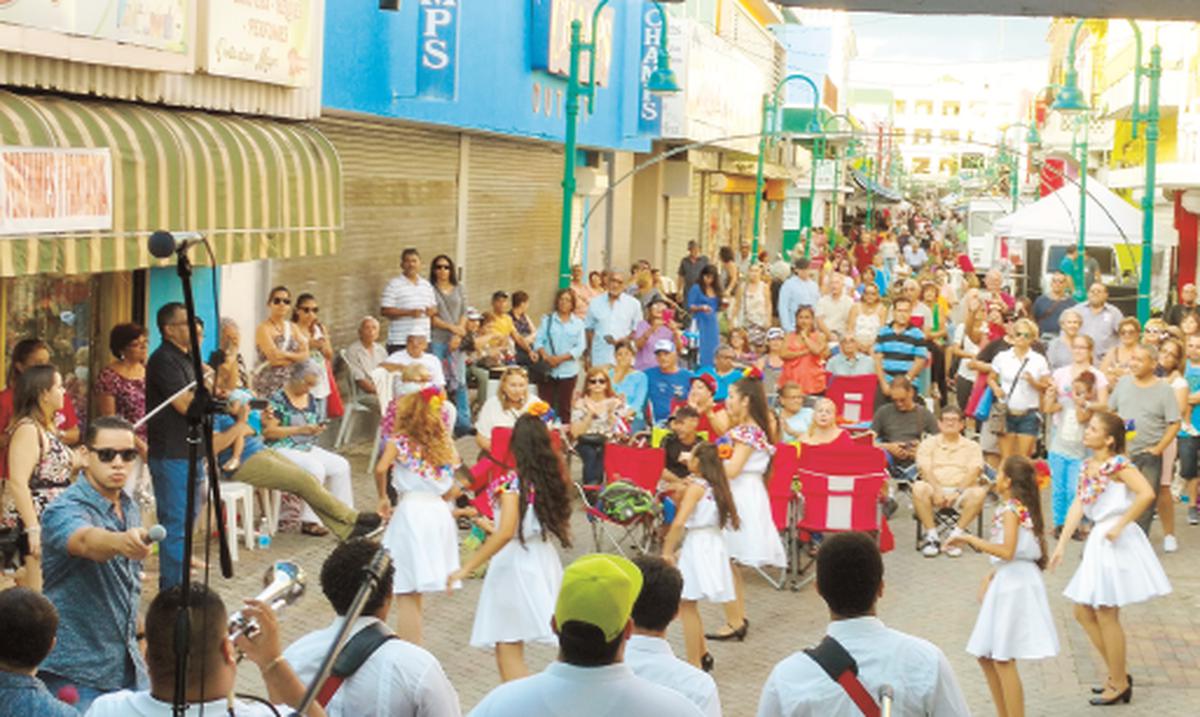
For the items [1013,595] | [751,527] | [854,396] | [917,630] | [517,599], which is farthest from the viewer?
[854,396]

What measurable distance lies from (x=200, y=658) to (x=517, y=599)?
483 centimetres

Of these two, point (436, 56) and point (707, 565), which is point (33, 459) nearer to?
point (707, 565)

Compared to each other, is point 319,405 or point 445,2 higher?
point 445,2

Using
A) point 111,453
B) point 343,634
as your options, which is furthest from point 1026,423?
point 343,634

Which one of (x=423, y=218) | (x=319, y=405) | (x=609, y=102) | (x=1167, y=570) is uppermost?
(x=609, y=102)

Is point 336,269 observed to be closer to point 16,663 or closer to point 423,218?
point 423,218

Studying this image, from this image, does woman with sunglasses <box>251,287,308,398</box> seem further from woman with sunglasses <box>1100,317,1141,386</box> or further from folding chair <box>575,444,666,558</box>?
woman with sunglasses <box>1100,317,1141,386</box>

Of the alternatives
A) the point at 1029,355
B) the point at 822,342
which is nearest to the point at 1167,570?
the point at 1029,355

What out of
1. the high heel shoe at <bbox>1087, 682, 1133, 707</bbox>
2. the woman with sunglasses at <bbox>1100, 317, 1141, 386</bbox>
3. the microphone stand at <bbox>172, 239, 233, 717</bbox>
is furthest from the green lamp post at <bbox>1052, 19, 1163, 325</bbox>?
the microphone stand at <bbox>172, 239, 233, 717</bbox>

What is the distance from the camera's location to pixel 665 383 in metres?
16.8

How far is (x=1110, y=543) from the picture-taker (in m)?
10.8

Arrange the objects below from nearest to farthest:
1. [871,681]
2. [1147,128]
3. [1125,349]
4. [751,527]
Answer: [871,681]
[751,527]
[1125,349]
[1147,128]

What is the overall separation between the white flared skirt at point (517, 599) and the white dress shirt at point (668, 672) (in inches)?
135

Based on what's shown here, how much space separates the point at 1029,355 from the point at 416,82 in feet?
20.9
